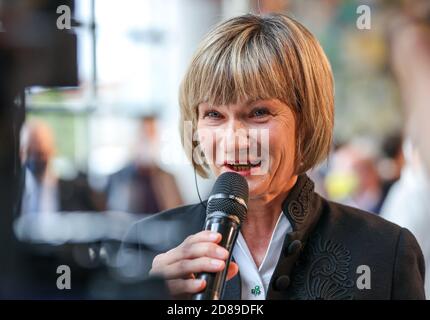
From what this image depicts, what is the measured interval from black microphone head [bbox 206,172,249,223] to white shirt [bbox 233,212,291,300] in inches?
5.3

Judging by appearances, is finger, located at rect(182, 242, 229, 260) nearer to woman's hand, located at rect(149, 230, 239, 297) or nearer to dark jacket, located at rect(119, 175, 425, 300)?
woman's hand, located at rect(149, 230, 239, 297)

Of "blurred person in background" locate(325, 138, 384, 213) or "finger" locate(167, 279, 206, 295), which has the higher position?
"finger" locate(167, 279, 206, 295)

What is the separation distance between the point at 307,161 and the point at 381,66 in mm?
875

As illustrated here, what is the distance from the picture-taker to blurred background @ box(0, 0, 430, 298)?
1.28 metres

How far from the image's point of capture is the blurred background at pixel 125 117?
128 cm

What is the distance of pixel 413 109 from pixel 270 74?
71 centimetres

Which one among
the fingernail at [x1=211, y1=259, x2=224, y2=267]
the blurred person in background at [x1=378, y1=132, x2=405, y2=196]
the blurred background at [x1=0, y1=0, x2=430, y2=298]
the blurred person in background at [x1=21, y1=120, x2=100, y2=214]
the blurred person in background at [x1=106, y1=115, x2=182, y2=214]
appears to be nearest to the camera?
the fingernail at [x1=211, y1=259, x2=224, y2=267]

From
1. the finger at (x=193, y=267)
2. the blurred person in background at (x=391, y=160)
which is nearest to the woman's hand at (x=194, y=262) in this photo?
the finger at (x=193, y=267)

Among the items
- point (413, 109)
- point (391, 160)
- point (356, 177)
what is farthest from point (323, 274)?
point (391, 160)

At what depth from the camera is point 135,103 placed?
2.34 meters

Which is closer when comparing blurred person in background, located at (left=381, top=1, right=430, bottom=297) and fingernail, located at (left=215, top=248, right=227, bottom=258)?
fingernail, located at (left=215, top=248, right=227, bottom=258)

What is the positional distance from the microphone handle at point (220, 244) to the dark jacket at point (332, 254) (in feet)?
0.55

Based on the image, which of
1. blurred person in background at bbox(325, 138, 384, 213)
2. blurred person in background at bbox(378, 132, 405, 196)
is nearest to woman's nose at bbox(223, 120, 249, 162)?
blurred person in background at bbox(325, 138, 384, 213)

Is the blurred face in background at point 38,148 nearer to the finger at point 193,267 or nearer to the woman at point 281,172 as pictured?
the woman at point 281,172
